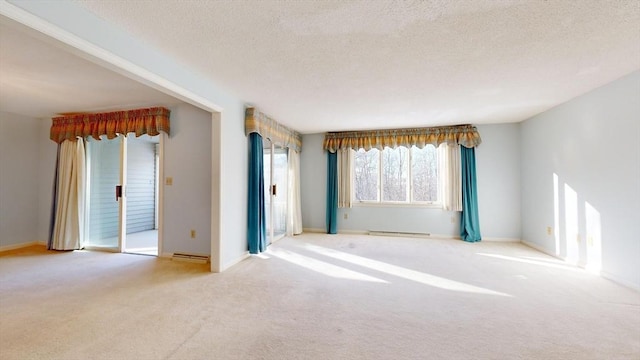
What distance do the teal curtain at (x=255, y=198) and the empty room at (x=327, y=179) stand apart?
0.12 ft

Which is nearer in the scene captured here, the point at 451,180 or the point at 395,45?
the point at 395,45

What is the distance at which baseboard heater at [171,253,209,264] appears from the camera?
3.52 metres

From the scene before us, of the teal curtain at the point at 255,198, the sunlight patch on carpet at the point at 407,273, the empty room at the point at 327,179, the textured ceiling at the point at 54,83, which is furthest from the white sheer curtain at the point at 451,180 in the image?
the textured ceiling at the point at 54,83

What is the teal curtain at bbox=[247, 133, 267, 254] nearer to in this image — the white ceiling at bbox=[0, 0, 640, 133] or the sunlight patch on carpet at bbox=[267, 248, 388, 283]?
the sunlight patch on carpet at bbox=[267, 248, 388, 283]

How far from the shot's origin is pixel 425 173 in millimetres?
5168

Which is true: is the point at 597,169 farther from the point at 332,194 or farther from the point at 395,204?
the point at 332,194

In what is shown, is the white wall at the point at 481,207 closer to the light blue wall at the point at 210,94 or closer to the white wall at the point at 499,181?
the white wall at the point at 499,181

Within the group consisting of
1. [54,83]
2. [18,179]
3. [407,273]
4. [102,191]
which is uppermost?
[54,83]

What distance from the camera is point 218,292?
2494mm

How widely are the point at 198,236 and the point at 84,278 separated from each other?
126cm

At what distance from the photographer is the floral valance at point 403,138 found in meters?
4.73

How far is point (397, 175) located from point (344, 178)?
115 centimetres

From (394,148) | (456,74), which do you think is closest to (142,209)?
(394,148)

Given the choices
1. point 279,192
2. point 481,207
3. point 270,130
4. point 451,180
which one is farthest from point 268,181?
point 481,207
